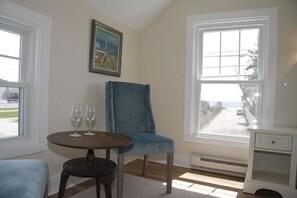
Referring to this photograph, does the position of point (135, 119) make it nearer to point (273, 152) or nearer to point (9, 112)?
point (9, 112)

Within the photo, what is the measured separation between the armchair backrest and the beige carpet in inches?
21.7

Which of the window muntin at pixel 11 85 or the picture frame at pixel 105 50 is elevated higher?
the picture frame at pixel 105 50

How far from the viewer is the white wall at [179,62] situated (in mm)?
2547

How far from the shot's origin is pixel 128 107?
254 centimetres

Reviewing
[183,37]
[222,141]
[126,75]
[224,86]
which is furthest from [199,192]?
[183,37]

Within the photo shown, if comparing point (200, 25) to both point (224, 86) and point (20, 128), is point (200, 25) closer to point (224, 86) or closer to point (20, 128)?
point (224, 86)

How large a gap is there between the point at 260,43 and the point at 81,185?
2.63m

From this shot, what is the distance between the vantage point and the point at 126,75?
3078 millimetres

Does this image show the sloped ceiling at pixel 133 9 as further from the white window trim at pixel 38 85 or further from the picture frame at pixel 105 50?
the white window trim at pixel 38 85

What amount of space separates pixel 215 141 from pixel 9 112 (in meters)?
2.31

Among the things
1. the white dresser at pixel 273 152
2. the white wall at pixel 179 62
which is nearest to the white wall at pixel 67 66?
the white wall at pixel 179 62

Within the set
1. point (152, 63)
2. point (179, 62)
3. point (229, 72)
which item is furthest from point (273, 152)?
point (152, 63)

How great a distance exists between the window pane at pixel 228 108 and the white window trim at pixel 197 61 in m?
0.11

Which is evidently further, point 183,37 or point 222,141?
point 183,37
